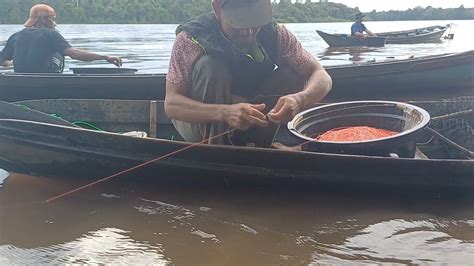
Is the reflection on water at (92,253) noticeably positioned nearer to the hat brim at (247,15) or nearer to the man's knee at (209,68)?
the man's knee at (209,68)

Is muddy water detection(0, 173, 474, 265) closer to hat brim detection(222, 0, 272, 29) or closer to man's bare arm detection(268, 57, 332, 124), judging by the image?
man's bare arm detection(268, 57, 332, 124)

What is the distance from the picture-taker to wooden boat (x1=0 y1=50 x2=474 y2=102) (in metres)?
6.77

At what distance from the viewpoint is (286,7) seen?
205 feet

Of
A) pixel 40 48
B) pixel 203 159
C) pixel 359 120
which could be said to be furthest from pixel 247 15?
pixel 40 48

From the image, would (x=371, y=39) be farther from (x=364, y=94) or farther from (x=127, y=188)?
(x=127, y=188)

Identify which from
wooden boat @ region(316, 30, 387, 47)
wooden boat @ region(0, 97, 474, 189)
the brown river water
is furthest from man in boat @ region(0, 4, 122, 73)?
wooden boat @ region(316, 30, 387, 47)

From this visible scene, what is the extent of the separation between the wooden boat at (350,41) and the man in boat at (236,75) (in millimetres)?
17049

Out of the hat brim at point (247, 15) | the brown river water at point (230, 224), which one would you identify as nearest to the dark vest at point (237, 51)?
the hat brim at point (247, 15)

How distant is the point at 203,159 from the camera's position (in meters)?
3.42

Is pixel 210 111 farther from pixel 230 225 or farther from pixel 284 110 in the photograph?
pixel 230 225

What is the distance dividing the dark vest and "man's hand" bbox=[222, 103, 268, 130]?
53cm

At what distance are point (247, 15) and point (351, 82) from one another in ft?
12.6

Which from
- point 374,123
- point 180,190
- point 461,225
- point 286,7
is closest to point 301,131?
point 374,123

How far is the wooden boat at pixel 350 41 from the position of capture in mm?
20078
